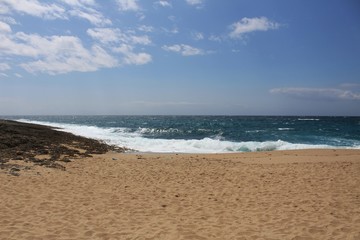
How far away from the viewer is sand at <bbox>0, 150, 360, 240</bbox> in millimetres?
5352

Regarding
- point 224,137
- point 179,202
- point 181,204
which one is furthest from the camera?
point 224,137

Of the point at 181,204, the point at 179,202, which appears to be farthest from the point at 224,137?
the point at 181,204

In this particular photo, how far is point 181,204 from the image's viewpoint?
7.12 m

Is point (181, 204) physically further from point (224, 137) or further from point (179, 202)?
point (224, 137)

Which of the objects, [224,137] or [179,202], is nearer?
[179,202]

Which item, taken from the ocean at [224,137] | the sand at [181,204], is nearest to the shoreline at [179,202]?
the sand at [181,204]

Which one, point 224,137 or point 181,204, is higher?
point 181,204

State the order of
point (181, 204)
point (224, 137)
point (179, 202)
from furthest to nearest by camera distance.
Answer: point (224, 137) → point (179, 202) → point (181, 204)

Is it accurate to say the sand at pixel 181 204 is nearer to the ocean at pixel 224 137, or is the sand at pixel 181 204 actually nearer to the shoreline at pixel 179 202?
the shoreline at pixel 179 202

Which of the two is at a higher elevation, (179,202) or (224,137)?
(179,202)

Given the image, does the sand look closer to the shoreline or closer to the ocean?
the shoreline

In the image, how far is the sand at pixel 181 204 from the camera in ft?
17.6

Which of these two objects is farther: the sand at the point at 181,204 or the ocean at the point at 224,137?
the ocean at the point at 224,137

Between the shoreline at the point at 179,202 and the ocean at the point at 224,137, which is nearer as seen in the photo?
the shoreline at the point at 179,202
